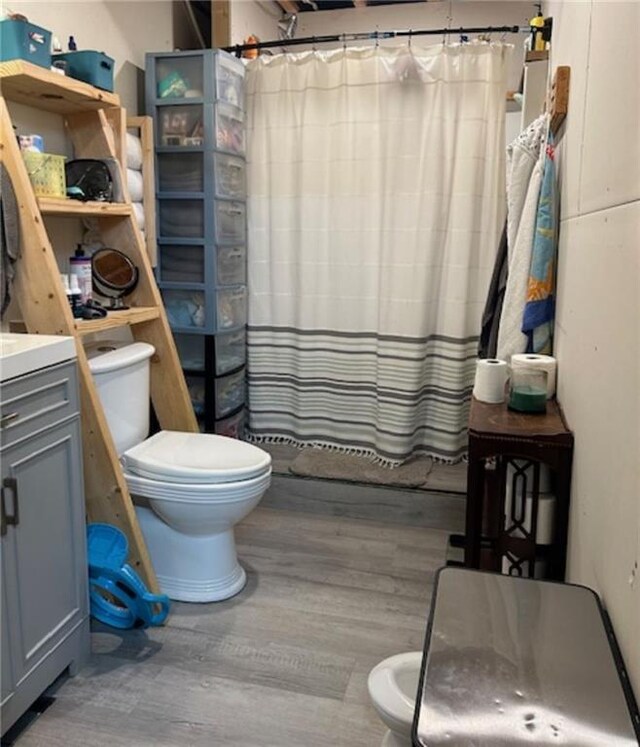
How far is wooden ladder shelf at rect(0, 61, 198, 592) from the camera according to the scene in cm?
188

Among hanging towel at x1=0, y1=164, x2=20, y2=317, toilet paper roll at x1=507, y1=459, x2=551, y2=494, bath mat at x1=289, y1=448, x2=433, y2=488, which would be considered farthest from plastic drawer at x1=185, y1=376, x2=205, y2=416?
toilet paper roll at x1=507, y1=459, x2=551, y2=494

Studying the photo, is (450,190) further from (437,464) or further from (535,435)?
(535,435)

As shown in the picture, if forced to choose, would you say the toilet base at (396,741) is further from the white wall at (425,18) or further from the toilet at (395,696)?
the white wall at (425,18)

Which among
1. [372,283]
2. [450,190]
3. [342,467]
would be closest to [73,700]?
[342,467]

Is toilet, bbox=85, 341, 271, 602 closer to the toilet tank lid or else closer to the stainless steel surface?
Result: the toilet tank lid

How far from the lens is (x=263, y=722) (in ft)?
5.40

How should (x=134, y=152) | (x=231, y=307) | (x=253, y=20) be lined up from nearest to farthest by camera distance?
(x=134, y=152) < (x=231, y=307) < (x=253, y=20)

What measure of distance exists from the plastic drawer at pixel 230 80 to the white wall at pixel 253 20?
26 centimetres

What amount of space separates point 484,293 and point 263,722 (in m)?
2.02

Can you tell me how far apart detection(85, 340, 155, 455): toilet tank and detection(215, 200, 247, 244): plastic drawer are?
78cm

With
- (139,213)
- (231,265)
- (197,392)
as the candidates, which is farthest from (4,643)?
(231,265)

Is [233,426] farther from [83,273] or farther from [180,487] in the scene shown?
[83,273]

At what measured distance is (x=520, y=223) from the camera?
2086mm

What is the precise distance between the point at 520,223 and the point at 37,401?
152 centimetres
